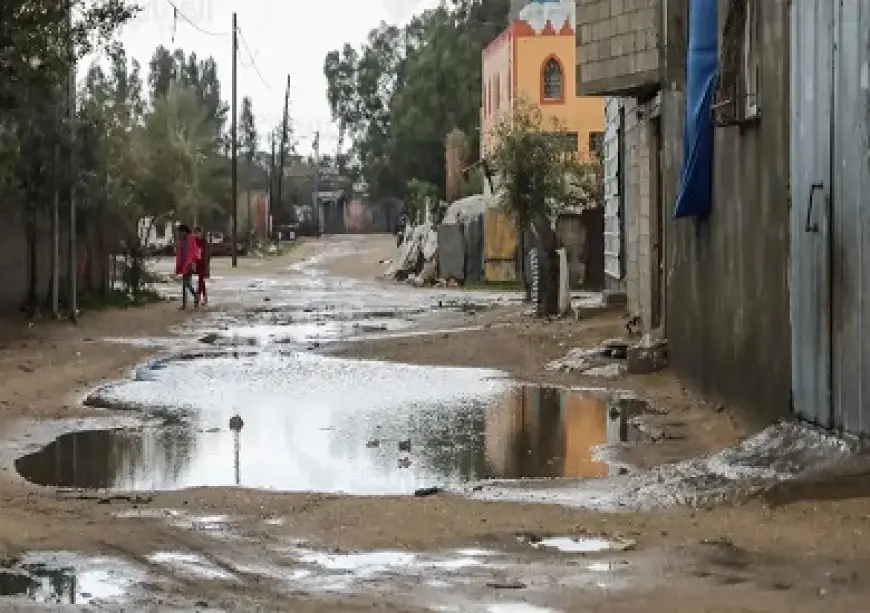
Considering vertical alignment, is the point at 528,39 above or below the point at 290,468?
above

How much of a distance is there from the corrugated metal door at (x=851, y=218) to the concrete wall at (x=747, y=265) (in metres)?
1.48

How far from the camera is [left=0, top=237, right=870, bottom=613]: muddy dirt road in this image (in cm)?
673

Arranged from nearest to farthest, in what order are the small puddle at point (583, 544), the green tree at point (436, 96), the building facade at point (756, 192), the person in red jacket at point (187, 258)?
the small puddle at point (583, 544), the building facade at point (756, 192), the person in red jacket at point (187, 258), the green tree at point (436, 96)

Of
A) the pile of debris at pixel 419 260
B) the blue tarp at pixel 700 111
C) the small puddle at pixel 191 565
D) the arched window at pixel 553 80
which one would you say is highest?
the arched window at pixel 553 80

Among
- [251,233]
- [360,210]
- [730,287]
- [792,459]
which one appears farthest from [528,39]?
[360,210]

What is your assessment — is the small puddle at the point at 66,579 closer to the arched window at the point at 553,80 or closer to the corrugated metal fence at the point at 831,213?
the corrugated metal fence at the point at 831,213

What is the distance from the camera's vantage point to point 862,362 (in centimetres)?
872

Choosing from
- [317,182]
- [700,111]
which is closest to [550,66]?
[700,111]

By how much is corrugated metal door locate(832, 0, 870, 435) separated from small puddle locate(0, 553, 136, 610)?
450cm

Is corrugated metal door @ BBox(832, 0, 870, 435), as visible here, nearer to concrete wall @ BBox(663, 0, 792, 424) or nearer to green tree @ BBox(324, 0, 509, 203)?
concrete wall @ BBox(663, 0, 792, 424)

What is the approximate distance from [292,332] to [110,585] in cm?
1853

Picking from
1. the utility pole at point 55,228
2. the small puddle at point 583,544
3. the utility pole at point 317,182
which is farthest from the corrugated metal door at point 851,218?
the utility pole at point 317,182

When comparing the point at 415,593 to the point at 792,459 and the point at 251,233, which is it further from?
the point at 251,233

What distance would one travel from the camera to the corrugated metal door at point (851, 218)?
28.5 ft
